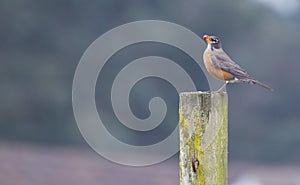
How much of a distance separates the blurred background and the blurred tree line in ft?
0.11

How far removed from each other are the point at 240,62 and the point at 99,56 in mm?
5638

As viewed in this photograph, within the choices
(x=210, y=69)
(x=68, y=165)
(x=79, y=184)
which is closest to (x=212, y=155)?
(x=210, y=69)

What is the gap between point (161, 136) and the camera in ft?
90.6

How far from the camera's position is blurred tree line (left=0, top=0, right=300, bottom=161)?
2816 cm

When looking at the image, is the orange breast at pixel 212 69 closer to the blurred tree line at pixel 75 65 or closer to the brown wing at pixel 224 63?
the brown wing at pixel 224 63

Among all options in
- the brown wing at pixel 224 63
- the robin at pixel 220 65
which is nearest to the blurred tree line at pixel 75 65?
the robin at pixel 220 65

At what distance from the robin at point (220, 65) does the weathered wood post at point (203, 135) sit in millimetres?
2320

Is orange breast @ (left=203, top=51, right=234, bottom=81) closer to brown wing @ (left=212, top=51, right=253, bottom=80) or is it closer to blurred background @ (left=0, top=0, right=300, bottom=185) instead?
brown wing @ (left=212, top=51, right=253, bottom=80)

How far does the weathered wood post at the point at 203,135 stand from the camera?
4469mm

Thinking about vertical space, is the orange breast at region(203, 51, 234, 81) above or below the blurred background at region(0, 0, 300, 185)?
below

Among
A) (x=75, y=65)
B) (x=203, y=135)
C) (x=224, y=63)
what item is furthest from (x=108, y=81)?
(x=203, y=135)

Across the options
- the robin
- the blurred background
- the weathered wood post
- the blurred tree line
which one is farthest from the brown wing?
the blurred tree line

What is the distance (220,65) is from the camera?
6863mm

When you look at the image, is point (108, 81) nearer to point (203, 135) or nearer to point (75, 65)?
point (75, 65)
